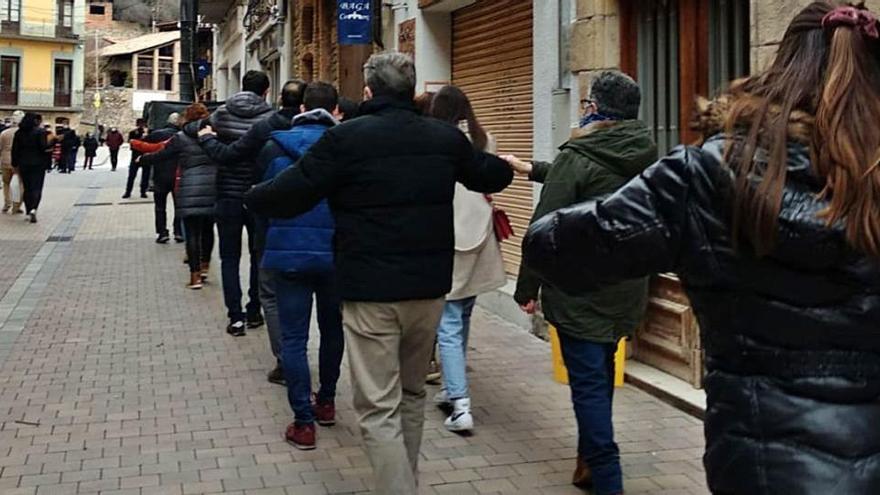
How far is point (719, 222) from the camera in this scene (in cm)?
179

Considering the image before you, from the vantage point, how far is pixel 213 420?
17.3 feet

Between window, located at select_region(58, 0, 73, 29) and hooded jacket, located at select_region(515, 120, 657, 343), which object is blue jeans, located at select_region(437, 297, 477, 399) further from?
window, located at select_region(58, 0, 73, 29)

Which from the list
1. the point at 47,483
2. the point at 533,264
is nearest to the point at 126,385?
the point at 47,483

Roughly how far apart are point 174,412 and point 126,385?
2.58ft

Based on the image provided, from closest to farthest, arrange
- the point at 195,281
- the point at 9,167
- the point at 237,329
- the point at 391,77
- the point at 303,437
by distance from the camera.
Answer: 1. the point at 391,77
2. the point at 303,437
3. the point at 237,329
4. the point at 195,281
5. the point at 9,167

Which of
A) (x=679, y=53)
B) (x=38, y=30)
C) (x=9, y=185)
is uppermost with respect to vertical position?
(x=38, y=30)

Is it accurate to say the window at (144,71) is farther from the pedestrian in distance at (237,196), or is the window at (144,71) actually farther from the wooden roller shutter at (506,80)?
the pedestrian in distance at (237,196)

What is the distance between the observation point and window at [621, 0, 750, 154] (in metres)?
5.61

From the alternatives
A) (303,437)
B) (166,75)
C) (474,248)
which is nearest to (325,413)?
(303,437)

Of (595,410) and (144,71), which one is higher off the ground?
(144,71)

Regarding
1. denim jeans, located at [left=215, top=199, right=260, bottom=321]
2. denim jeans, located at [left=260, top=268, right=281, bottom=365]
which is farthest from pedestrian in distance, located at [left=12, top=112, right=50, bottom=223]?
denim jeans, located at [left=260, top=268, right=281, bottom=365]

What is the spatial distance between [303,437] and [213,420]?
78 centimetres

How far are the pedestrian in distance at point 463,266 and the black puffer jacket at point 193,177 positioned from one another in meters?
3.97

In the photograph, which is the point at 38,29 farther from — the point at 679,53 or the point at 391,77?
the point at 391,77
